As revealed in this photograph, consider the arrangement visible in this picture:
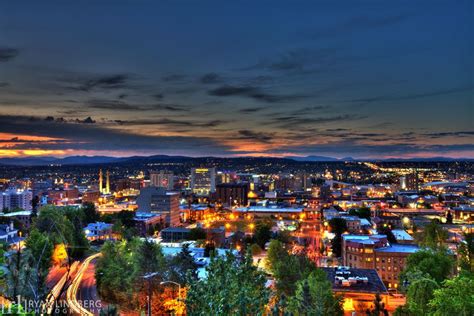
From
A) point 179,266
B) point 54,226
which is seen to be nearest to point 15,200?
point 54,226

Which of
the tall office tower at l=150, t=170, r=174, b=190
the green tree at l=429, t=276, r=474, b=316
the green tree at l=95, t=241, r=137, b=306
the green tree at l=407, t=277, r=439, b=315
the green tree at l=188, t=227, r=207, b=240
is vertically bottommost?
the green tree at l=188, t=227, r=207, b=240

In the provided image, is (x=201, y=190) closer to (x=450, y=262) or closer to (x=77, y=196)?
(x=77, y=196)

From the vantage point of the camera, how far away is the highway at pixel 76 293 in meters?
24.0

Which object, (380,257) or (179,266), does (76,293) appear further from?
(380,257)

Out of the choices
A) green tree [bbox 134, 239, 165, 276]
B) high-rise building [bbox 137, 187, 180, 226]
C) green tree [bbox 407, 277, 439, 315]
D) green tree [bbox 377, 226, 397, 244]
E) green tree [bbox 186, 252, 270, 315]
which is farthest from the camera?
high-rise building [bbox 137, 187, 180, 226]

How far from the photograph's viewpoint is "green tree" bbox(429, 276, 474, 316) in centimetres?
1441

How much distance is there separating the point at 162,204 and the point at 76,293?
5347 centimetres

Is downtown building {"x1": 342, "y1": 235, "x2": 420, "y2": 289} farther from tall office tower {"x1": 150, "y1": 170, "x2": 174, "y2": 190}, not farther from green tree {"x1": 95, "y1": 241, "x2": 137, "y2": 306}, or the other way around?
tall office tower {"x1": 150, "y1": 170, "x2": 174, "y2": 190}

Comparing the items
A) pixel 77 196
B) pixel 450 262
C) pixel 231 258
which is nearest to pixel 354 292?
pixel 450 262

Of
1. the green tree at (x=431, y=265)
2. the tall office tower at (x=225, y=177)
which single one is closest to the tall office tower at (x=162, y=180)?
the tall office tower at (x=225, y=177)

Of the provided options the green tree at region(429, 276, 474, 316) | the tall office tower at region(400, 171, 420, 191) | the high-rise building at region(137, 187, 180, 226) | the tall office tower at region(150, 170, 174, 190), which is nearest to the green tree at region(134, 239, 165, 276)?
the green tree at region(429, 276, 474, 316)

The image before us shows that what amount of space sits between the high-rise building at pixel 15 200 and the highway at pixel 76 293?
70.0 metres

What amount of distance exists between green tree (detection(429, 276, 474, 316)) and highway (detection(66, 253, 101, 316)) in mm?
17782

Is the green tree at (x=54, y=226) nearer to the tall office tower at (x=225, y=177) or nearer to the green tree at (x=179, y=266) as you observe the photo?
the green tree at (x=179, y=266)
